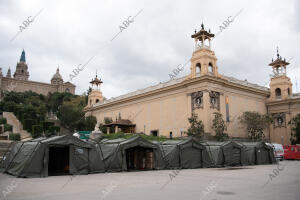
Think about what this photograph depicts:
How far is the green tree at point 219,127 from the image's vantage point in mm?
30594

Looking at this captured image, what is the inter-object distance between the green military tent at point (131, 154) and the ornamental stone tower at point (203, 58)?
17.7m

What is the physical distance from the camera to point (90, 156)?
14.6 metres

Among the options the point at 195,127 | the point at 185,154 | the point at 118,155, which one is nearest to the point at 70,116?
the point at 195,127

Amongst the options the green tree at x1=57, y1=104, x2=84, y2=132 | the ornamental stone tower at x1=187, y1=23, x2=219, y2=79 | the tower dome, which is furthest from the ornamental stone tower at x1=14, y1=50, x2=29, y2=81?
the ornamental stone tower at x1=187, y1=23, x2=219, y2=79

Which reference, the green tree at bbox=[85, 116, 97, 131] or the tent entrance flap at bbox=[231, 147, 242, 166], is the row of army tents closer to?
the tent entrance flap at bbox=[231, 147, 242, 166]

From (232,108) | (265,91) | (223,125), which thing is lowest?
(223,125)

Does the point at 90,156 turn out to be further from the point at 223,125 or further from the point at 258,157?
the point at 223,125

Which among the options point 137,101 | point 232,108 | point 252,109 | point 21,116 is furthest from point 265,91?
point 21,116

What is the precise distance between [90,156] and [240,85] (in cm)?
2783

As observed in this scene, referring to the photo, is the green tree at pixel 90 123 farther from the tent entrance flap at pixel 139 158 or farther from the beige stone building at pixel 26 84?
the beige stone building at pixel 26 84

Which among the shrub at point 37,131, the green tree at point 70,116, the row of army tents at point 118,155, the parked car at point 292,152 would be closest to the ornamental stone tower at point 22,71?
the green tree at point 70,116

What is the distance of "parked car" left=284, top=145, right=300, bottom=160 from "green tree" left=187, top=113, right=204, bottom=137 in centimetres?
925

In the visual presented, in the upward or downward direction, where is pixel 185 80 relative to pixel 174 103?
upward

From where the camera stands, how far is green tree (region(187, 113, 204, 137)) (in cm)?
3066
